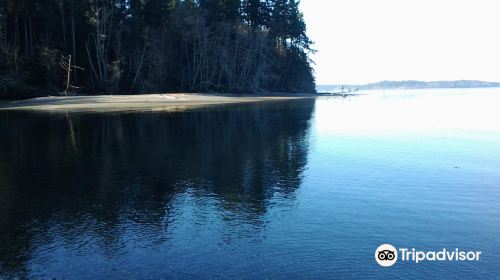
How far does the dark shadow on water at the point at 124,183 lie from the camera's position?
8.24 m

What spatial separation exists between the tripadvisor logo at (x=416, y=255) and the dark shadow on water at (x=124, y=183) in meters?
2.44

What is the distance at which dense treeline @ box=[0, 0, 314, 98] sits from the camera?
187ft

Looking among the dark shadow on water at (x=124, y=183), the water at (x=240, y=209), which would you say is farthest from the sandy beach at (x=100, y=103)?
the water at (x=240, y=209)

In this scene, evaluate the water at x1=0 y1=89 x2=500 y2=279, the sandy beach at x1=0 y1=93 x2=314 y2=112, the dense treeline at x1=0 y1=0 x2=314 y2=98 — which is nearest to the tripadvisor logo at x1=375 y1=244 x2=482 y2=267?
the water at x1=0 y1=89 x2=500 y2=279

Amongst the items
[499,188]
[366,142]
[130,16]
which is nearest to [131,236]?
[499,188]

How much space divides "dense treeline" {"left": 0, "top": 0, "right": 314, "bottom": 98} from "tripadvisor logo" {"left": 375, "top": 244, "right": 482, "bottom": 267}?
5340 cm

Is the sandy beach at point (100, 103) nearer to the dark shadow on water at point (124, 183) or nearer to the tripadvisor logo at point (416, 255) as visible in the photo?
the dark shadow on water at point (124, 183)

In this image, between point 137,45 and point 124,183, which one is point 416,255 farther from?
point 137,45

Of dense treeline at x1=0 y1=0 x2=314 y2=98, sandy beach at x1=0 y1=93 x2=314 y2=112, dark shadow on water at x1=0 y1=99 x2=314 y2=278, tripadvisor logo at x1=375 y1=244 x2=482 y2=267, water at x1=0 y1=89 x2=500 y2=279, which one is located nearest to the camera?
water at x1=0 y1=89 x2=500 y2=279

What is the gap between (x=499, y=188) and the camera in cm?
1223

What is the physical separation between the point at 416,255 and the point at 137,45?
64866mm

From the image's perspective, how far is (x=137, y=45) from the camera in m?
66.6

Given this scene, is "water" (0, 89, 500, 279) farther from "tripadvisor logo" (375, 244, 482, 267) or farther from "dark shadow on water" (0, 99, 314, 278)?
"tripadvisor logo" (375, 244, 482, 267)

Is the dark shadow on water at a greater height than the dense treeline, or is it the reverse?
the dense treeline
